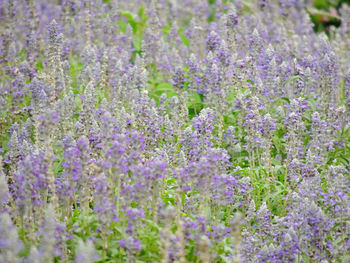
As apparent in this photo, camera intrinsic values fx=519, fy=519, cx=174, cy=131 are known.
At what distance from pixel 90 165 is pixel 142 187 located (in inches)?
31.6

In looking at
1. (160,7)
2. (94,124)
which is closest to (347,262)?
(94,124)

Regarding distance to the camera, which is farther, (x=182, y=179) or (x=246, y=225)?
(x=246, y=225)

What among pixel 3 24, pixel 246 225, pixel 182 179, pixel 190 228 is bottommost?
pixel 246 225

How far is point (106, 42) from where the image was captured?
1018 cm

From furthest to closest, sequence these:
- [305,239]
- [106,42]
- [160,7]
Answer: [160,7] → [106,42] → [305,239]

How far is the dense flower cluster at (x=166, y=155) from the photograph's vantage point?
4.68 metres

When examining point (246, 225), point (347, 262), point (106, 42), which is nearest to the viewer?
point (347, 262)

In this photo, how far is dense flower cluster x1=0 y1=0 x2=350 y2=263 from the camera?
468cm

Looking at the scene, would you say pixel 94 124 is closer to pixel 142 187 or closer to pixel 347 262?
pixel 142 187

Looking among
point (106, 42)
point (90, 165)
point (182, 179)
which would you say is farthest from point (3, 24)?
point (182, 179)

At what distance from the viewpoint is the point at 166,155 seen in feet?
18.5

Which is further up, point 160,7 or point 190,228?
point 160,7

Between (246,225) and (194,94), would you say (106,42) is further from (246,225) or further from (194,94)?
(246,225)

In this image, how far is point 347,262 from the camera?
15.0ft
